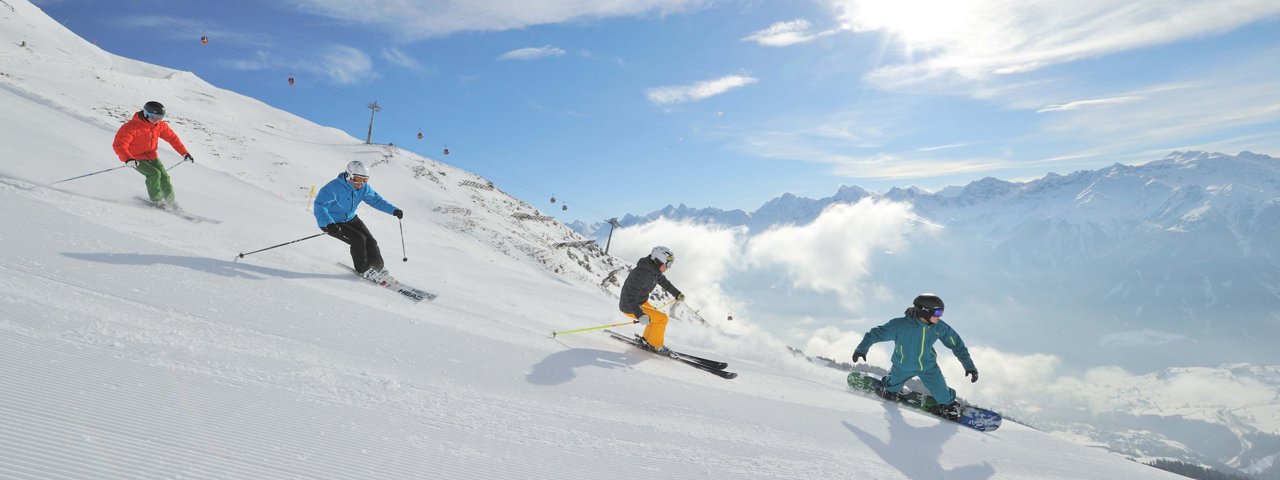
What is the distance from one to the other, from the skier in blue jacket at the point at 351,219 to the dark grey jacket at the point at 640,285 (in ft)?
14.6

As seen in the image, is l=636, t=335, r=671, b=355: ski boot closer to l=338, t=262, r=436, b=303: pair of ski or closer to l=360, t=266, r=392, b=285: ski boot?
l=338, t=262, r=436, b=303: pair of ski

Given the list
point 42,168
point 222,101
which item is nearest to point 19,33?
point 222,101

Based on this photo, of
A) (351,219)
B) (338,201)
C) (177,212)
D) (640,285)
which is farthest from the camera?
(177,212)

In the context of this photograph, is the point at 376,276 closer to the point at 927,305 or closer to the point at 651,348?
the point at 651,348

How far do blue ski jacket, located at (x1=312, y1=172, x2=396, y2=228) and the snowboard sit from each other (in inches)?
376

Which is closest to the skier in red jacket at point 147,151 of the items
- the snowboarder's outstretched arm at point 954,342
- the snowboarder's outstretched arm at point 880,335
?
the snowboarder's outstretched arm at point 880,335

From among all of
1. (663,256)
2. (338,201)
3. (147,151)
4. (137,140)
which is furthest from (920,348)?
(137,140)

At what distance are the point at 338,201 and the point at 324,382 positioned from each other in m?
6.62

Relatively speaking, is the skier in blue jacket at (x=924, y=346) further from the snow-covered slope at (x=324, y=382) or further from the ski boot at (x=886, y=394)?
the snow-covered slope at (x=324, y=382)

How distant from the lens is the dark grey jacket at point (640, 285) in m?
10.2

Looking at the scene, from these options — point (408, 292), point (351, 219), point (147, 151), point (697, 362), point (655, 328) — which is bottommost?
point (697, 362)

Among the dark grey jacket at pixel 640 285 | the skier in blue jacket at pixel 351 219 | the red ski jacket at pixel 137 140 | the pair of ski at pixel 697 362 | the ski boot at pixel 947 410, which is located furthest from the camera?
the red ski jacket at pixel 137 140

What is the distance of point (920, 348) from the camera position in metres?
9.18

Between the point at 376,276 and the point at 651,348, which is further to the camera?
the point at 376,276
